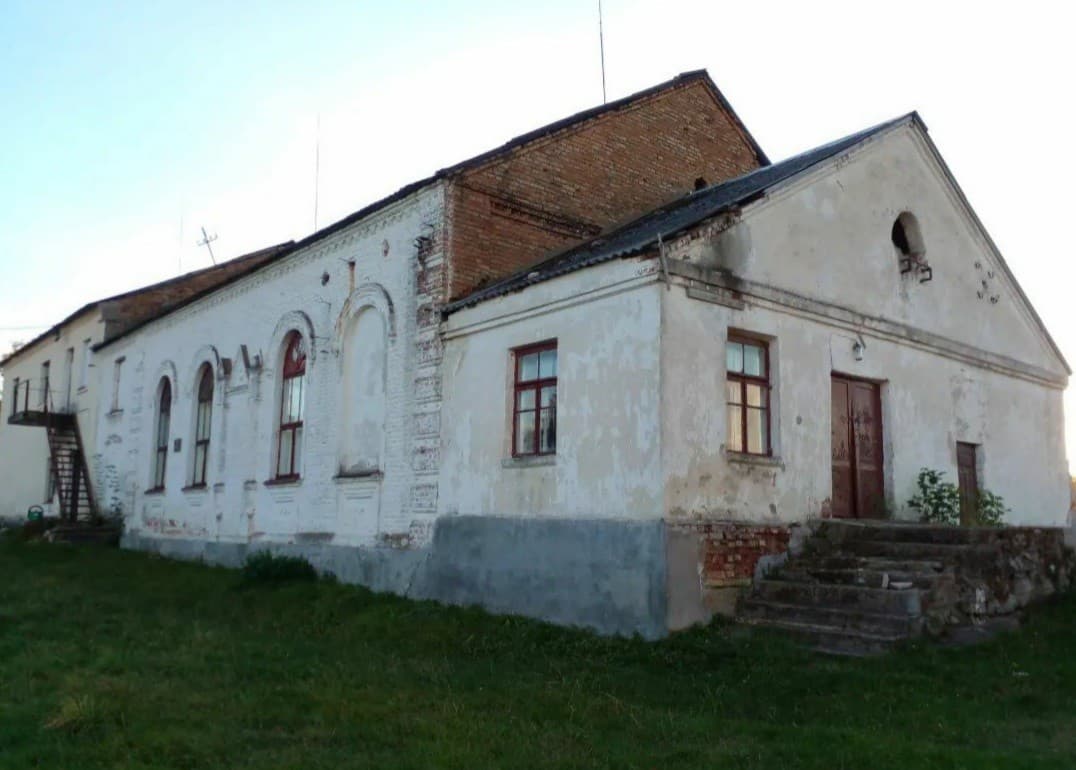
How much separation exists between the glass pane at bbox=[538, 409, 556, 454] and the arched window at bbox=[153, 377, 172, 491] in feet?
45.1

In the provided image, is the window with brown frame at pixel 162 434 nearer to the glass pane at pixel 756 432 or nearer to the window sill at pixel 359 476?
the window sill at pixel 359 476

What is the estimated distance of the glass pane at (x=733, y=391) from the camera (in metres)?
11.9

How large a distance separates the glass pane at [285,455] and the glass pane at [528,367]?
6639 millimetres

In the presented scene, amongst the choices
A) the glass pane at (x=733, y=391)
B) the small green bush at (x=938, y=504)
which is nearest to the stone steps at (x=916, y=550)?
the glass pane at (x=733, y=391)

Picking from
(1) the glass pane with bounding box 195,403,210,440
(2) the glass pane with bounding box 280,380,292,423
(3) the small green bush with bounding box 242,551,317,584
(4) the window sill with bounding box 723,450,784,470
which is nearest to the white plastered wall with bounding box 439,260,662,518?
(4) the window sill with bounding box 723,450,784,470

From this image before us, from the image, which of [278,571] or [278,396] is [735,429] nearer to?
[278,571]

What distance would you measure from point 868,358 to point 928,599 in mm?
4742

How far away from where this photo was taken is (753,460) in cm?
1172

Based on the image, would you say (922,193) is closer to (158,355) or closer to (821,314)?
(821,314)

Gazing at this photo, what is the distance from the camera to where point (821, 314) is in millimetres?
13016

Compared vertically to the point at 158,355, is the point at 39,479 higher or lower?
lower

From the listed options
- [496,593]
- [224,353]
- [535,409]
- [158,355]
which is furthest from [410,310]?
[158,355]

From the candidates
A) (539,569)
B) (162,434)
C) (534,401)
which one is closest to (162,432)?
(162,434)

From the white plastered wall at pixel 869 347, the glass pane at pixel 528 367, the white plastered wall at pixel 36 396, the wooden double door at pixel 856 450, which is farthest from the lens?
the white plastered wall at pixel 36 396
